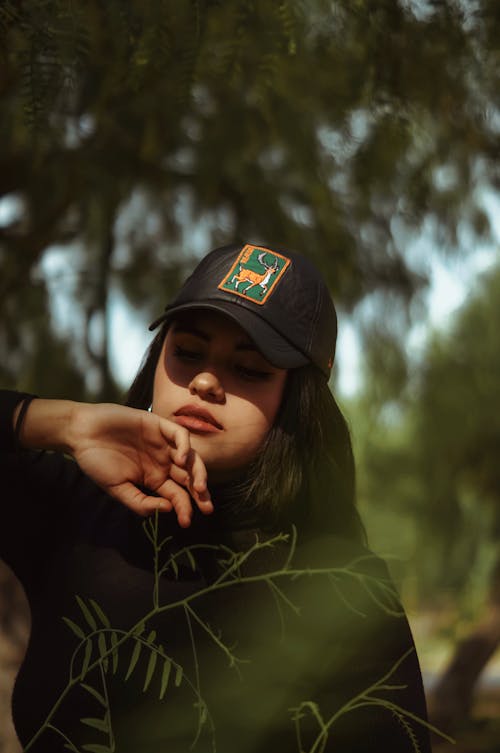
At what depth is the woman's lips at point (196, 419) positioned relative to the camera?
1.50 meters

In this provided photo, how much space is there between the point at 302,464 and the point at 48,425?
48 cm

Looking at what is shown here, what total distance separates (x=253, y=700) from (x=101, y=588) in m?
0.39

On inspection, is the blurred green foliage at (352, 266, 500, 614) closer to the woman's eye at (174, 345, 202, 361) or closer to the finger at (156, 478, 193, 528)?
the woman's eye at (174, 345, 202, 361)

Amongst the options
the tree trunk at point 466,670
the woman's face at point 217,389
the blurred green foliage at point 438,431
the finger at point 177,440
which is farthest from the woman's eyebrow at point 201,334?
the tree trunk at point 466,670

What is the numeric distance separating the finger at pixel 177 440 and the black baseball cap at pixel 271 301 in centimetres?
24

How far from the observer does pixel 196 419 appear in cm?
150

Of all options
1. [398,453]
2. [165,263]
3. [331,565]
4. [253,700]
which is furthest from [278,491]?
[398,453]

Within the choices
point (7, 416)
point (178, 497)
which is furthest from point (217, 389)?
point (7, 416)

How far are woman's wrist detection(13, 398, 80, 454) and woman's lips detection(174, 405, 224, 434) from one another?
0.17 m

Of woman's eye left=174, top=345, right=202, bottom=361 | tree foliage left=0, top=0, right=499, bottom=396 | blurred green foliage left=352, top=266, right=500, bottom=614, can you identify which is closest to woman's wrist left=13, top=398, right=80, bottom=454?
woman's eye left=174, top=345, right=202, bottom=361

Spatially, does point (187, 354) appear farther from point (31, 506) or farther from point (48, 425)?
point (31, 506)

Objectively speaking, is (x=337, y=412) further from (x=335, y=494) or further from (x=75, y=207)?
(x=75, y=207)

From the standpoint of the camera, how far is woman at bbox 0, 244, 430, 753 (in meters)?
1.37

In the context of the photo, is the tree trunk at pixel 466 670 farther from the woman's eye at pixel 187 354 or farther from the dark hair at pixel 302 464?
the woman's eye at pixel 187 354
